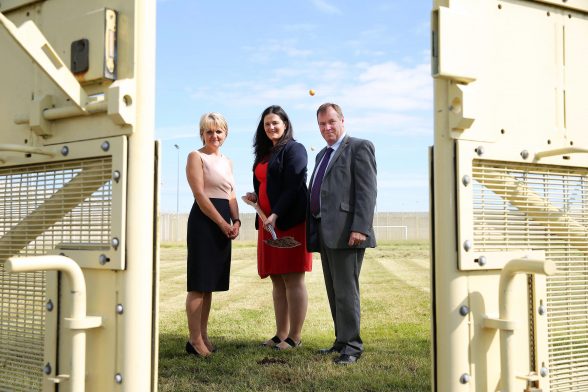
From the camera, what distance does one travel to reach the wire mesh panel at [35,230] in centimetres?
270

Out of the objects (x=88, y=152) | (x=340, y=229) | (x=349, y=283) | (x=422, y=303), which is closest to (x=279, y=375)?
(x=349, y=283)

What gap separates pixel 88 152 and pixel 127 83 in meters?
0.39

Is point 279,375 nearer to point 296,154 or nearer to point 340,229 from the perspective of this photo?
point 340,229

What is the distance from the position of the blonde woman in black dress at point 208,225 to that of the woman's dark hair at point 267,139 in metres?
0.33

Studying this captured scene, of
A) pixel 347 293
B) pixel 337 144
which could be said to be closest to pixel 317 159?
pixel 337 144

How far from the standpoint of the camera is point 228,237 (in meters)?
4.87

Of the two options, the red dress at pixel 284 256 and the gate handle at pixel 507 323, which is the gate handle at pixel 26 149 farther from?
the red dress at pixel 284 256

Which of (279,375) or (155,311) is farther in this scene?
(279,375)

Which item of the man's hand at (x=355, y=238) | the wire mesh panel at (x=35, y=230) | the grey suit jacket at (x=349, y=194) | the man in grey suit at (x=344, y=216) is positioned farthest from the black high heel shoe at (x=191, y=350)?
the wire mesh panel at (x=35, y=230)

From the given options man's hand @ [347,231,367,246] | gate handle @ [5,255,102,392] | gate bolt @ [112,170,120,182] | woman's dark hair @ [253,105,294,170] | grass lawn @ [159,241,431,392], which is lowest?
grass lawn @ [159,241,431,392]

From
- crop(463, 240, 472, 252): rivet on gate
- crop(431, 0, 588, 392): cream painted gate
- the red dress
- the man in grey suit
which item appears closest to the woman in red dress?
the red dress

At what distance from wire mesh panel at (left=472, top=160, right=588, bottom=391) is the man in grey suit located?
1.76m

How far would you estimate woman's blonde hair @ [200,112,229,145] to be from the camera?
4.95m

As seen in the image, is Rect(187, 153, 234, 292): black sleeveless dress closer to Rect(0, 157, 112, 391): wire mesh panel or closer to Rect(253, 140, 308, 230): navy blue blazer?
Rect(253, 140, 308, 230): navy blue blazer
